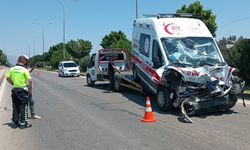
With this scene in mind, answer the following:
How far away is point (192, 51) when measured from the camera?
12.5 meters

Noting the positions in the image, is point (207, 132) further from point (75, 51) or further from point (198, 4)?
point (75, 51)

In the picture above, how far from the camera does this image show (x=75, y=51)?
96250 millimetres

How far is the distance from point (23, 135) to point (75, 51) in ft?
288

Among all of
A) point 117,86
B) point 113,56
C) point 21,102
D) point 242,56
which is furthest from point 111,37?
point 21,102

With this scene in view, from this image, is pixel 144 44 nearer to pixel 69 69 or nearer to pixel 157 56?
pixel 157 56

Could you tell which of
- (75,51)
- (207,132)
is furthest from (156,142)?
(75,51)

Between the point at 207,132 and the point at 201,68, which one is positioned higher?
the point at 201,68

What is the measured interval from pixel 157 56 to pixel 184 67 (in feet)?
5.64

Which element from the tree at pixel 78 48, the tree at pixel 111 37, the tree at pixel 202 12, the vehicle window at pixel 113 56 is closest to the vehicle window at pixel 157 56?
the vehicle window at pixel 113 56

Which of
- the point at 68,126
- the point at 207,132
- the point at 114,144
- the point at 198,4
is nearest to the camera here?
the point at 114,144

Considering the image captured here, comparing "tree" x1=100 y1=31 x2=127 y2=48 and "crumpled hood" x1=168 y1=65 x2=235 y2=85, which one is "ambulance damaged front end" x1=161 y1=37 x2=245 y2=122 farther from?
"tree" x1=100 y1=31 x2=127 y2=48

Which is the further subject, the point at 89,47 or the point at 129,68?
the point at 89,47

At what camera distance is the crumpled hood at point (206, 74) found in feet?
36.8

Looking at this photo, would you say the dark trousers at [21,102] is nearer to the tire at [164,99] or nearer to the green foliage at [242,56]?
the tire at [164,99]
